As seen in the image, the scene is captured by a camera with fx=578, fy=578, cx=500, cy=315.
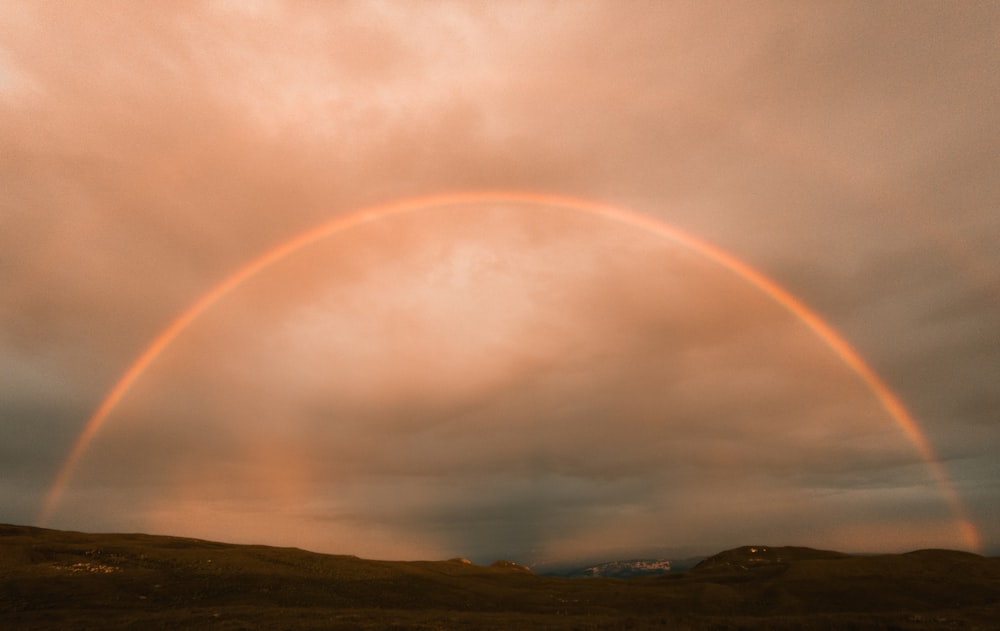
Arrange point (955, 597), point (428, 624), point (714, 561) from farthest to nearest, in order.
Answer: point (714, 561) < point (955, 597) < point (428, 624)

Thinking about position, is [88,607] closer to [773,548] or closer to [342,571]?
[342,571]

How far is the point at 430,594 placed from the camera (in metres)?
67.8

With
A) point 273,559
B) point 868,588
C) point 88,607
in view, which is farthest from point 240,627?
point 868,588

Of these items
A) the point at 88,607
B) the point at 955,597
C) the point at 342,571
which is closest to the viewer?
the point at 88,607

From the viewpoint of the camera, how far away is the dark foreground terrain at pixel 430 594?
146 ft

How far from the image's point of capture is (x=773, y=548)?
138m

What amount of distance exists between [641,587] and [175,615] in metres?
60.6

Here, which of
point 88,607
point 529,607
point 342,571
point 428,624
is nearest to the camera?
point 428,624

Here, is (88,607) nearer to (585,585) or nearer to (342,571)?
(342,571)

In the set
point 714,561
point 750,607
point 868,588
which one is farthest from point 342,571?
point 714,561

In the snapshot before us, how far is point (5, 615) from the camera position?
45281mm

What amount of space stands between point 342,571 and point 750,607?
50.9 metres

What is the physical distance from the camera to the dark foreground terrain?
44.6 m

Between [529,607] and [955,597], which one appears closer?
[529,607]
